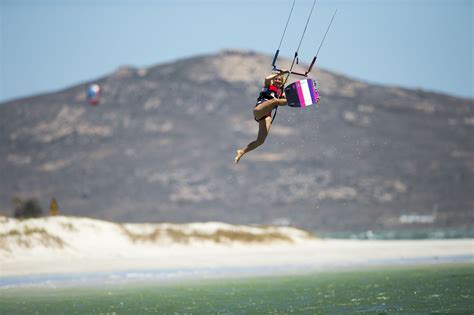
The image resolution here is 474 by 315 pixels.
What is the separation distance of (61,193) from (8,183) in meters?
12.5

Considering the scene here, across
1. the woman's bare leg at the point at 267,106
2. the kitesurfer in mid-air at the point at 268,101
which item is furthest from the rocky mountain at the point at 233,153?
the woman's bare leg at the point at 267,106

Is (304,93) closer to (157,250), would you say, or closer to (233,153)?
(157,250)

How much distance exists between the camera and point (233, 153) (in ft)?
489

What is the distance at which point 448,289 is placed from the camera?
2183 cm

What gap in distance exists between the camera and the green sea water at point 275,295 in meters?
19.3

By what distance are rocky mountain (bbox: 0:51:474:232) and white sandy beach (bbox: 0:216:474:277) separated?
86851 mm

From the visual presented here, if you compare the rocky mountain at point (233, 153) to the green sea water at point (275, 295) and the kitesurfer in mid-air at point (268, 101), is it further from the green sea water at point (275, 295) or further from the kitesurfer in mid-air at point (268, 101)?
the kitesurfer in mid-air at point (268, 101)

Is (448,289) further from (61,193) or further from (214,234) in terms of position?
(61,193)

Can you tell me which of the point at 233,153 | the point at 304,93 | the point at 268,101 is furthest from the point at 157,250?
the point at 233,153

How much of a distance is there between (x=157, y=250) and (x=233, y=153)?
109m

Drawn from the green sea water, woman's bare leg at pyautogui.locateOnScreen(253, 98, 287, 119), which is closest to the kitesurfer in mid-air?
woman's bare leg at pyautogui.locateOnScreen(253, 98, 287, 119)

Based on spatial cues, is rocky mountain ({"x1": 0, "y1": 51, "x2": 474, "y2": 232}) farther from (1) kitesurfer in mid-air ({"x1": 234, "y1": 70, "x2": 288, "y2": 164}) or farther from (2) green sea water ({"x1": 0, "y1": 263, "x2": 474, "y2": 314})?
(1) kitesurfer in mid-air ({"x1": 234, "y1": 70, "x2": 288, "y2": 164})

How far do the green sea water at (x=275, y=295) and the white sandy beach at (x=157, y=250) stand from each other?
215 inches

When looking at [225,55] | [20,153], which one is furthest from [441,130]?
[20,153]
